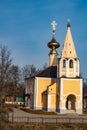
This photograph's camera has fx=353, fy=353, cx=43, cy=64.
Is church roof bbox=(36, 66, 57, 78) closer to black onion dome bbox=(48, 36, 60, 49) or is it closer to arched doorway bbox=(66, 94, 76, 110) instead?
arched doorway bbox=(66, 94, 76, 110)

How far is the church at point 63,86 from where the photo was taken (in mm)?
42438

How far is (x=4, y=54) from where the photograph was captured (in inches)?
1908

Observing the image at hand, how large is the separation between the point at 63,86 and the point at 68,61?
10.4 ft

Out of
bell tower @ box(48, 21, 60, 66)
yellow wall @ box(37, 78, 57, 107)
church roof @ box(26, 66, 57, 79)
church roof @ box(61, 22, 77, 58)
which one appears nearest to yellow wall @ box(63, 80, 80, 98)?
yellow wall @ box(37, 78, 57, 107)

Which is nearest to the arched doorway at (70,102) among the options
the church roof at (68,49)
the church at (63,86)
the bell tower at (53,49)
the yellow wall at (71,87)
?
the church at (63,86)

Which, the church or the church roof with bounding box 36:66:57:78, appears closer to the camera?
the church

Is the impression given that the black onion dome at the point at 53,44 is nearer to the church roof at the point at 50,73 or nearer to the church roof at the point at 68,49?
the church roof at the point at 50,73

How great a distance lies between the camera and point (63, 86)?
42.3 meters

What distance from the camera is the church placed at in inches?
1671

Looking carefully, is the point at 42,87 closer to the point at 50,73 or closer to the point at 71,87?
the point at 50,73

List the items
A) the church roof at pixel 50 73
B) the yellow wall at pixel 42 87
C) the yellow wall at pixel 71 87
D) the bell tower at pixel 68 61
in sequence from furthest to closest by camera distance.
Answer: the church roof at pixel 50 73, the yellow wall at pixel 42 87, the bell tower at pixel 68 61, the yellow wall at pixel 71 87

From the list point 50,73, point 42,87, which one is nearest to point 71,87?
point 42,87

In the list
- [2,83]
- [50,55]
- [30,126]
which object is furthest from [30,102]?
[30,126]

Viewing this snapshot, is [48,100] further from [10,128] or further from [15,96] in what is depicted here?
[15,96]
